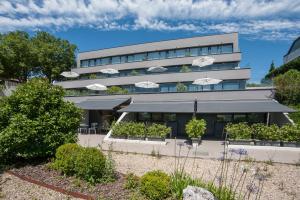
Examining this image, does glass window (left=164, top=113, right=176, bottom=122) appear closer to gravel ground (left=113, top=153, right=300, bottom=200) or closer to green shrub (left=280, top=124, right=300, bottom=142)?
gravel ground (left=113, top=153, right=300, bottom=200)

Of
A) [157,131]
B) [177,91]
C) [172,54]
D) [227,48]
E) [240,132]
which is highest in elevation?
[227,48]

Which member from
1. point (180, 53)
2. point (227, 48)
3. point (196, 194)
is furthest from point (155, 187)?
point (180, 53)

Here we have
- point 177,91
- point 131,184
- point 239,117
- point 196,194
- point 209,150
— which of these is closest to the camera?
point 196,194

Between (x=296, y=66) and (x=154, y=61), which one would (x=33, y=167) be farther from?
(x=296, y=66)

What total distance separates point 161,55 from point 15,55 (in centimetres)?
2828

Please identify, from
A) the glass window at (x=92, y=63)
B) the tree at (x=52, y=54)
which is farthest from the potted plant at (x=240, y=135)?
the tree at (x=52, y=54)

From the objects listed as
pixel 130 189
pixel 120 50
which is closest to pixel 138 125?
pixel 130 189

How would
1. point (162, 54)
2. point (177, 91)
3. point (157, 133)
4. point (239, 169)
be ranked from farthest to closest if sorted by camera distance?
1. point (162, 54)
2. point (177, 91)
3. point (157, 133)
4. point (239, 169)

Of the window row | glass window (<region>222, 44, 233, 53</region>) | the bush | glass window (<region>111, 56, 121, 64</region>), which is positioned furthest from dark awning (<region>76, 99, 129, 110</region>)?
glass window (<region>222, 44, 233, 53</region>)

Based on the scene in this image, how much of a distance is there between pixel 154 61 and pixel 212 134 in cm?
1812

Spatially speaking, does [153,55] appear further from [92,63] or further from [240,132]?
[240,132]

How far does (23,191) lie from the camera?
28.1 ft

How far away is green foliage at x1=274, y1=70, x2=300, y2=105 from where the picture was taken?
26.3 meters

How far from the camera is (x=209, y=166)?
44.5ft
